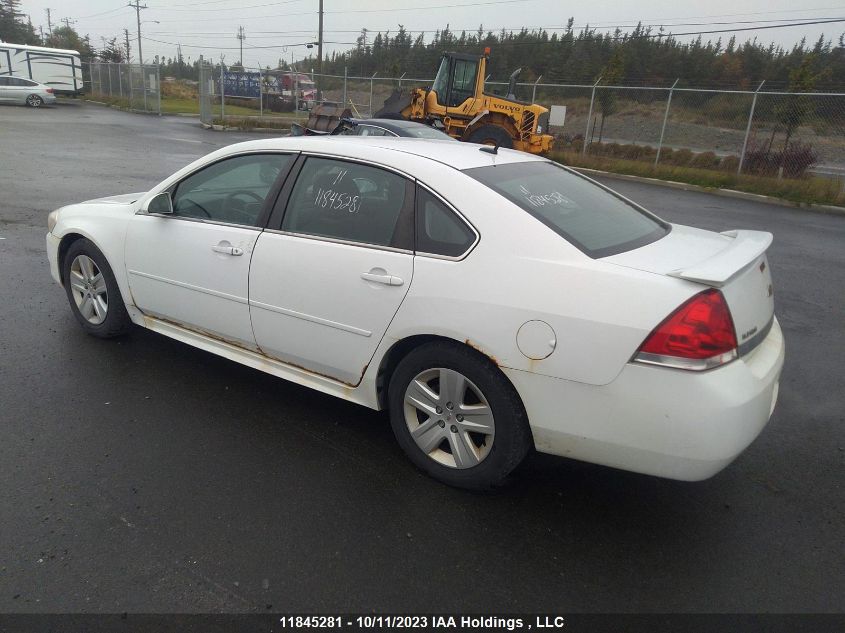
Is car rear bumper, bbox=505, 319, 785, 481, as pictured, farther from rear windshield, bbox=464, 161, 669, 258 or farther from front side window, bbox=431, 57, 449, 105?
front side window, bbox=431, 57, 449, 105

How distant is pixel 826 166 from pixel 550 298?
2844cm

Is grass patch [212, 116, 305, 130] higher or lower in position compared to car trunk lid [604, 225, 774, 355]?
lower

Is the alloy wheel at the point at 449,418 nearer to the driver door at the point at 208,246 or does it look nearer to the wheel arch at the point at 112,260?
the driver door at the point at 208,246

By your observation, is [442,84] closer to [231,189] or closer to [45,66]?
A: [231,189]

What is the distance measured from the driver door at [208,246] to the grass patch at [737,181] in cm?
1540

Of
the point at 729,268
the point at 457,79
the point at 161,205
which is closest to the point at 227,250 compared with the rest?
the point at 161,205

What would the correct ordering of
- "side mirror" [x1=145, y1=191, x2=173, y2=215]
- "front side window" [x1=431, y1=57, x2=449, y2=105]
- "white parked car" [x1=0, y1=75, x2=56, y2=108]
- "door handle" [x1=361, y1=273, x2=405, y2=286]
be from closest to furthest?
"door handle" [x1=361, y1=273, x2=405, y2=286] < "side mirror" [x1=145, y1=191, x2=173, y2=215] < "front side window" [x1=431, y1=57, x2=449, y2=105] < "white parked car" [x1=0, y1=75, x2=56, y2=108]

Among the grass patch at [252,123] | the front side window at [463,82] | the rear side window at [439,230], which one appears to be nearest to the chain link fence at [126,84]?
the grass patch at [252,123]

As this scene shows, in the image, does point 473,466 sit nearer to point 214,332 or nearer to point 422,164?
point 422,164

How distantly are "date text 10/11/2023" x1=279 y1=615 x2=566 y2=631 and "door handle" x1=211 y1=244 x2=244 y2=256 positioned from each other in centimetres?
204

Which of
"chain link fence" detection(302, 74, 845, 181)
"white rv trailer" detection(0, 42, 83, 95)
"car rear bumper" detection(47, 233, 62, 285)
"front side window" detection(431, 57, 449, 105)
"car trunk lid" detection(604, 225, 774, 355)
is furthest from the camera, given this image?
"white rv trailer" detection(0, 42, 83, 95)

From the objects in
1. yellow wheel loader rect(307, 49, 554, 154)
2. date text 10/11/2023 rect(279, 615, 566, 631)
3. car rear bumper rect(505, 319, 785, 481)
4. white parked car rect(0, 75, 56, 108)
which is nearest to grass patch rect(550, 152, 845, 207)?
yellow wheel loader rect(307, 49, 554, 154)

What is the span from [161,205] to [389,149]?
1604 mm

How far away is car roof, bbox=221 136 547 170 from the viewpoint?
134 inches
